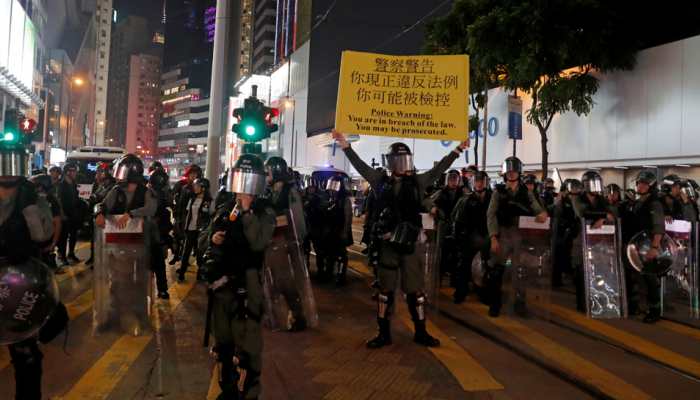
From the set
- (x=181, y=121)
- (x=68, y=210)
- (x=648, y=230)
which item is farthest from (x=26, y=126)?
(x=181, y=121)

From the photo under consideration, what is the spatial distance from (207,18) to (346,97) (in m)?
154

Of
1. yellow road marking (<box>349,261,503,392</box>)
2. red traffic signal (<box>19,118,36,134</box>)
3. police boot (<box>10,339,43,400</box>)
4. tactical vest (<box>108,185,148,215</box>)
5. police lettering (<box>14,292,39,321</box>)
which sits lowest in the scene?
yellow road marking (<box>349,261,503,392</box>)

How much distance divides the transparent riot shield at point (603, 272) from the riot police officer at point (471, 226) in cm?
138

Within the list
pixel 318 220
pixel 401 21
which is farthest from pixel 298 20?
pixel 318 220

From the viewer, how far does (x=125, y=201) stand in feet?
21.4

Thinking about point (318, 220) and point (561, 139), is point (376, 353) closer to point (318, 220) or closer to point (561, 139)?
point (318, 220)

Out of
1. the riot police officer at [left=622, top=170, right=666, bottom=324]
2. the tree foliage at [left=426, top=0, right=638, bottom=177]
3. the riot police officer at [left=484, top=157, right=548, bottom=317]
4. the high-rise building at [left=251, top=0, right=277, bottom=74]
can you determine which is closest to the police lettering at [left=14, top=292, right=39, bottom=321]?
the riot police officer at [left=484, top=157, right=548, bottom=317]

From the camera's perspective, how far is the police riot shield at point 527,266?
24.0 feet

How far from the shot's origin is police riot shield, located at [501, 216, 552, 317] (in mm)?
7320

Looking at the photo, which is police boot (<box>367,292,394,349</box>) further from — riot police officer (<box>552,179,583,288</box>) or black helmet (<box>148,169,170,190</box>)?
black helmet (<box>148,169,170,190</box>)

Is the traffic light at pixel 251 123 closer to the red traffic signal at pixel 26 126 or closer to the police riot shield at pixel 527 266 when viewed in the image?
the police riot shield at pixel 527 266

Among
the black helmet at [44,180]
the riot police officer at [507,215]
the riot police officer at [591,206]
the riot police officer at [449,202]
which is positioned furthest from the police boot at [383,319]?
the black helmet at [44,180]

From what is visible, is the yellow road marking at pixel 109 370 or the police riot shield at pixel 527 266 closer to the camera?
the yellow road marking at pixel 109 370

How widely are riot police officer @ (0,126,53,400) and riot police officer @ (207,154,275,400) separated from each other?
114cm
